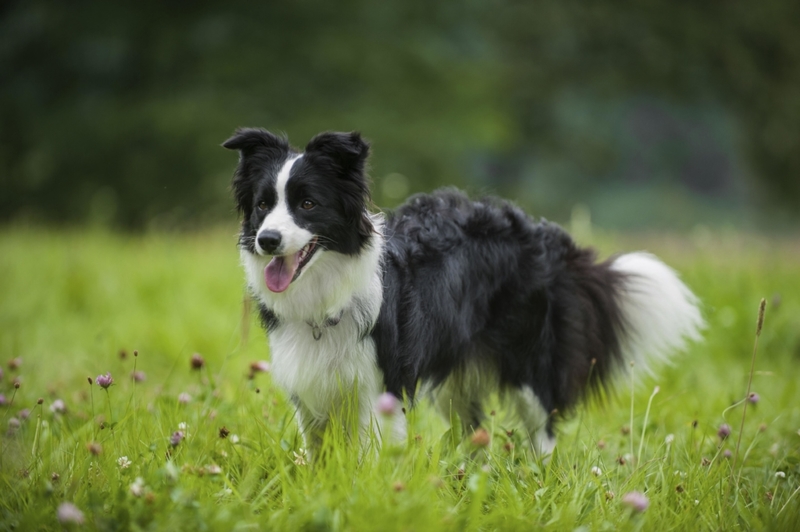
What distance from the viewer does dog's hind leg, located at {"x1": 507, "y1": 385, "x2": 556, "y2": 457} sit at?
365 centimetres

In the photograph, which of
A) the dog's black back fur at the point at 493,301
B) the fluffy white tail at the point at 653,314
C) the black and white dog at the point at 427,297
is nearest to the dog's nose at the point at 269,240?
the black and white dog at the point at 427,297

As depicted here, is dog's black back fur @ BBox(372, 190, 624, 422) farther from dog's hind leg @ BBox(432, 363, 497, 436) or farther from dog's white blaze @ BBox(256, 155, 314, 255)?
dog's white blaze @ BBox(256, 155, 314, 255)

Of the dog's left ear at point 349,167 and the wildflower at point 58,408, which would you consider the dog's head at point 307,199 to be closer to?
the dog's left ear at point 349,167

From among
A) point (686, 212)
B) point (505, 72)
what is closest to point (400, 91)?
point (505, 72)

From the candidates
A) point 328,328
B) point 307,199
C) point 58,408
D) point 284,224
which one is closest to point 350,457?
point 328,328

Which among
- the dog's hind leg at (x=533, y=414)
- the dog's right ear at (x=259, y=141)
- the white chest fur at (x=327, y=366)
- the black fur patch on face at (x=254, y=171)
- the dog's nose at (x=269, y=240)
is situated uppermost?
the dog's right ear at (x=259, y=141)

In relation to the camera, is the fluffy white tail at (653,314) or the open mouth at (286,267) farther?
the fluffy white tail at (653,314)

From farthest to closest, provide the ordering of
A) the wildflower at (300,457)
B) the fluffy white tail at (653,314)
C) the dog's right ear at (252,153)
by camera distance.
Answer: the fluffy white tail at (653,314) < the dog's right ear at (252,153) < the wildflower at (300,457)

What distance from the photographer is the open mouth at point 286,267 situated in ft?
9.57

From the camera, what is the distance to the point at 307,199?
3008 mm

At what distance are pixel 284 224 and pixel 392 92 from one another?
12202mm

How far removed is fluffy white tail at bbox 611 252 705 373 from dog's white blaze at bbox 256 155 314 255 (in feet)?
6.67

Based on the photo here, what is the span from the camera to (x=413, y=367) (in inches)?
123

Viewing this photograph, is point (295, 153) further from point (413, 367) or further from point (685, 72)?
point (685, 72)
